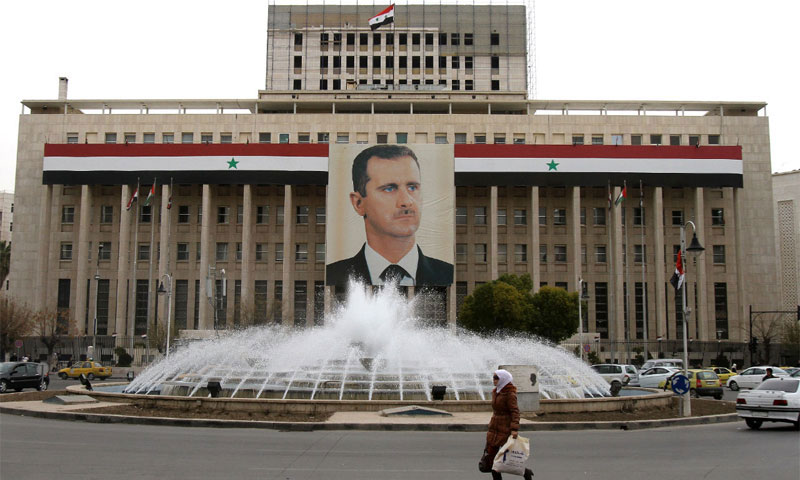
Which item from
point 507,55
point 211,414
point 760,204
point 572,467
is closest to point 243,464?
point 572,467

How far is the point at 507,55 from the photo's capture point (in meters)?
97.6

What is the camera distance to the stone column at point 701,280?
70562 millimetres

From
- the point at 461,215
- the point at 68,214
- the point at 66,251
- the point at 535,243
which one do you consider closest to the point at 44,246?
the point at 66,251

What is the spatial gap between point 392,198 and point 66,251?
109ft

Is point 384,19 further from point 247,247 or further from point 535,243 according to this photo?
point 535,243

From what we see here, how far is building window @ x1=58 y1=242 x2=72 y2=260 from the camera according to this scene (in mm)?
73625

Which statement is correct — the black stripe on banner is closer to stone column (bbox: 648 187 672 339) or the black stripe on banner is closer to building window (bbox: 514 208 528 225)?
building window (bbox: 514 208 528 225)

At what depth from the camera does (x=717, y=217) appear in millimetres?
74812

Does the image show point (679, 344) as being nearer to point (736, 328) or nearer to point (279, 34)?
point (736, 328)

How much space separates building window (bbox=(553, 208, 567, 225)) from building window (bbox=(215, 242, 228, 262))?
32.7 metres

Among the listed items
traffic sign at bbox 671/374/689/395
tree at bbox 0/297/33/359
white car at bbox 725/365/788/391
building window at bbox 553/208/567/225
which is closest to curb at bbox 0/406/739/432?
traffic sign at bbox 671/374/689/395

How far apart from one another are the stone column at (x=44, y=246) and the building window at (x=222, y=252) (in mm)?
16587

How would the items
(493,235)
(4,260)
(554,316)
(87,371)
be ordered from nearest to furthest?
(87,371) → (554,316) → (493,235) → (4,260)

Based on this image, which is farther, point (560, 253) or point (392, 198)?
point (560, 253)
